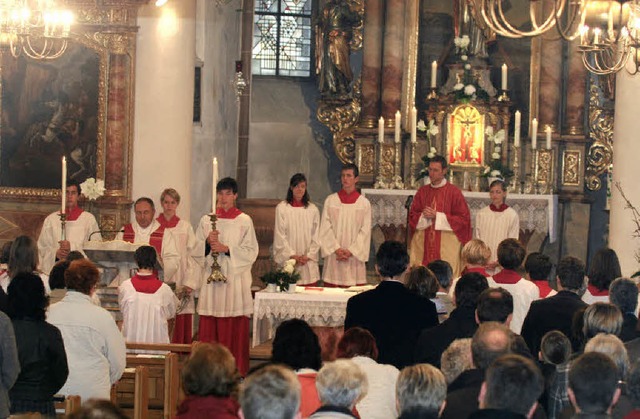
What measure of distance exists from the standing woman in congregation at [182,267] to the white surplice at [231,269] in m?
0.27

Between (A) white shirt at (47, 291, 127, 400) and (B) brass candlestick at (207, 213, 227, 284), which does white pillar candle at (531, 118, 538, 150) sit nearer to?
(B) brass candlestick at (207, 213, 227, 284)

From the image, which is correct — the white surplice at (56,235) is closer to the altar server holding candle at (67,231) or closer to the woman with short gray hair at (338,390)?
the altar server holding candle at (67,231)

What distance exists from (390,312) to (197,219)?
10.4 metres

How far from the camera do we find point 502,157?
19.4 metres

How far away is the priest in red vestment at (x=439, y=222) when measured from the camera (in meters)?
14.7

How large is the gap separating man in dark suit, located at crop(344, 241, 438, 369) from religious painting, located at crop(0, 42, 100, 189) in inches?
324

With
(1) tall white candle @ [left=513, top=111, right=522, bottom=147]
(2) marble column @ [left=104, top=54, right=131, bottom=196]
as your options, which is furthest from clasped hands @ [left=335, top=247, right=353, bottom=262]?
(1) tall white candle @ [left=513, top=111, right=522, bottom=147]

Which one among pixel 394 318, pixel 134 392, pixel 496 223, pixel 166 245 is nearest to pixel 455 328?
pixel 394 318

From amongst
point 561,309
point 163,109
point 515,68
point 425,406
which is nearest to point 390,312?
point 561,309

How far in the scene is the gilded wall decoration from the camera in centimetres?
1986

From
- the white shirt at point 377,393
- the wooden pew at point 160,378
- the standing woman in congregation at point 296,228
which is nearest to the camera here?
the white shirt at point 377,393

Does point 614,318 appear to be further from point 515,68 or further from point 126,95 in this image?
point 515,68

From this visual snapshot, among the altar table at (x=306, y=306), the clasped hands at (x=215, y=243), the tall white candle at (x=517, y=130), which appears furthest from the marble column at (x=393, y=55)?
the altar table at (x=306, y=306)

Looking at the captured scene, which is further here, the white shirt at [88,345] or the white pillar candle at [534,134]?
the white pillar candle at [534,134]
